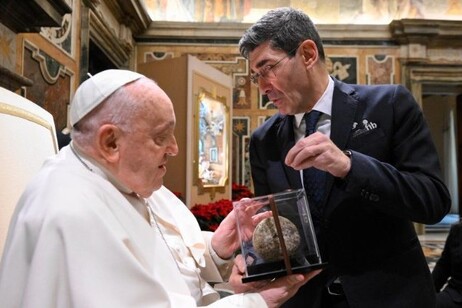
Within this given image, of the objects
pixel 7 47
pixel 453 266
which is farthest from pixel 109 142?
pixel 453 266

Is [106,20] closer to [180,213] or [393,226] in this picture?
[180,213]

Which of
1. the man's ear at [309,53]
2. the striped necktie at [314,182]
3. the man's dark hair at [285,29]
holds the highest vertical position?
the man's dark hair at [285,29]

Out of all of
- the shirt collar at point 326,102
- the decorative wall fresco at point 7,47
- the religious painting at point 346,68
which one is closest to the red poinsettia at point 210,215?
the decorative wall fresco at point 7,47

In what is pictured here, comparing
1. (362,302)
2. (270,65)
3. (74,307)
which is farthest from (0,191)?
(362,302)

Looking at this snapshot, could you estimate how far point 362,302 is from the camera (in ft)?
5.10

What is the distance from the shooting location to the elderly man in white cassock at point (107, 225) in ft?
3.94

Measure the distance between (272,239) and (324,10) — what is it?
9.07 metres

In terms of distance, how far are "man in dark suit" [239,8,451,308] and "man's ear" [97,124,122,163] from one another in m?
0.51

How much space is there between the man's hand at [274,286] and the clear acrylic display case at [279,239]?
0.08ft

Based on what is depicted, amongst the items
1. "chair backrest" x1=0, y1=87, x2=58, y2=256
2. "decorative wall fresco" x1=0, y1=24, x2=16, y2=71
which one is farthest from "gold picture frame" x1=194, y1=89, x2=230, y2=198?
"chair backrest" x1=0, y1=87, x2=58, y2=256

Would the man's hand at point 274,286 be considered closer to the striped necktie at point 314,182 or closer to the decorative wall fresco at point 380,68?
the striped necktie at point 314,182

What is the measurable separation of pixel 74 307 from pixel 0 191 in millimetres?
770

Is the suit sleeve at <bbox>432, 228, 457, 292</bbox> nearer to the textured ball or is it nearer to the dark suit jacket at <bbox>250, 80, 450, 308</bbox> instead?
the dark suit jacket at <bbox>250, 80, 450, 308</bbox>

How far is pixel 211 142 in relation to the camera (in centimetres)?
630
